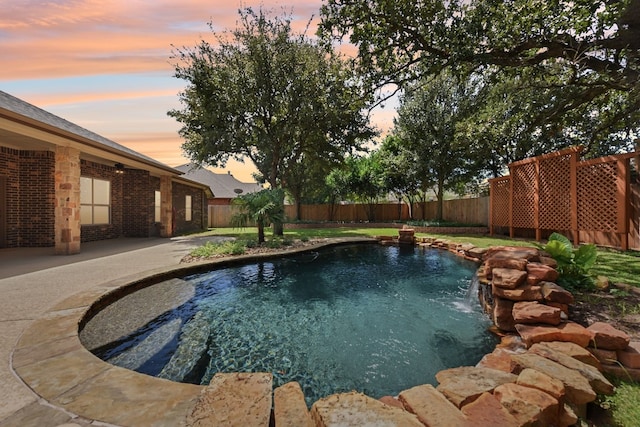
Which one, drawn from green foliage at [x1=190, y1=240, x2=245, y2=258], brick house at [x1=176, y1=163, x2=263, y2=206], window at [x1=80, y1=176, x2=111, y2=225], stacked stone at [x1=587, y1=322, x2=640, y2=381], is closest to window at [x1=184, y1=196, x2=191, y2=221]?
window at [x1=80, y1=176, x2=111, y2=225]

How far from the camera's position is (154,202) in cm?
1249

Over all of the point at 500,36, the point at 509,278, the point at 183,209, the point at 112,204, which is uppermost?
the point at 500,36

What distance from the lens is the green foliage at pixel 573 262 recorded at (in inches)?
143

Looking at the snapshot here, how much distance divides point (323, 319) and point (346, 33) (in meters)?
6.04

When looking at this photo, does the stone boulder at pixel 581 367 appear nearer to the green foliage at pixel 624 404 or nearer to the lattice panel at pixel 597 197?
the green foliage at pixel 624 404

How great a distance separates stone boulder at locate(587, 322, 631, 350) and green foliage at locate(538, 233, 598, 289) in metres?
1.57

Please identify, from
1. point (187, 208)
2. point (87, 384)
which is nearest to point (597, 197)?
point (87, 384)

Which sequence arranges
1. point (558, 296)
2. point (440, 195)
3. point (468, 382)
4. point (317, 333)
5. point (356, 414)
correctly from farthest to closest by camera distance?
point (440, 195) → point (317, 333) → point (558, 296) → point (468, 382) → point (356, 414)

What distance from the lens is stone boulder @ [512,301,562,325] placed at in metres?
2.79

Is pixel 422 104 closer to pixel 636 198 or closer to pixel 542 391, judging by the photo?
pixel 636 198

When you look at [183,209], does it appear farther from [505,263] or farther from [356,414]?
[356,414]

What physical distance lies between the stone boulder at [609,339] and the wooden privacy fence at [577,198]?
6.06 m

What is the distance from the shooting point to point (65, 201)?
695cm

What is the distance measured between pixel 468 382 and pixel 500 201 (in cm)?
1144
